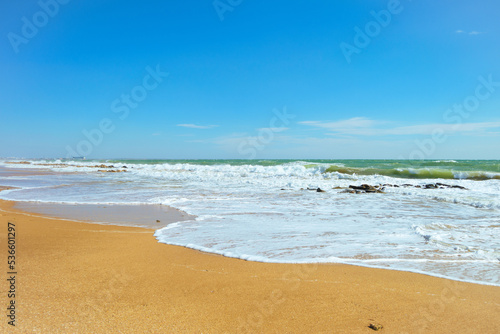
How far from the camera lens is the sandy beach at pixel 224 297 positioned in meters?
2.50

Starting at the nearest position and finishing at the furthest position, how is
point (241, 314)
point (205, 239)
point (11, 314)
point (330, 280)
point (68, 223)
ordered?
point (11, 314) → point (241, 314) → point (330, 280) → point (205, 239) → point (68, 223)

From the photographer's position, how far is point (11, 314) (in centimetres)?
252

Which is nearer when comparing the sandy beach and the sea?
the sandy beach

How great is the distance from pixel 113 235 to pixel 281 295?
3.69m

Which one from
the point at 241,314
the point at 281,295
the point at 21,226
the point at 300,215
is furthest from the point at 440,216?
the point at 21,226

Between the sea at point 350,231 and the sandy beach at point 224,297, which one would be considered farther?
the sea at point 350,231

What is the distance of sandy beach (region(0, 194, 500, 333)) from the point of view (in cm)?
250

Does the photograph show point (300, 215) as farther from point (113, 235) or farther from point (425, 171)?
point (425, 171)

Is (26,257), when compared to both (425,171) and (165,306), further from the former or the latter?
(425,171)

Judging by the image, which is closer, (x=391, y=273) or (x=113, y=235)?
(x=391, y=273)

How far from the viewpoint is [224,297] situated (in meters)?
3.03

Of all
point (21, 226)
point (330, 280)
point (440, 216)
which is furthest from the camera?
point (440, 216)

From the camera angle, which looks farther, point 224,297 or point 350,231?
point 350,231

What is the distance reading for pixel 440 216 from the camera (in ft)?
25.3
